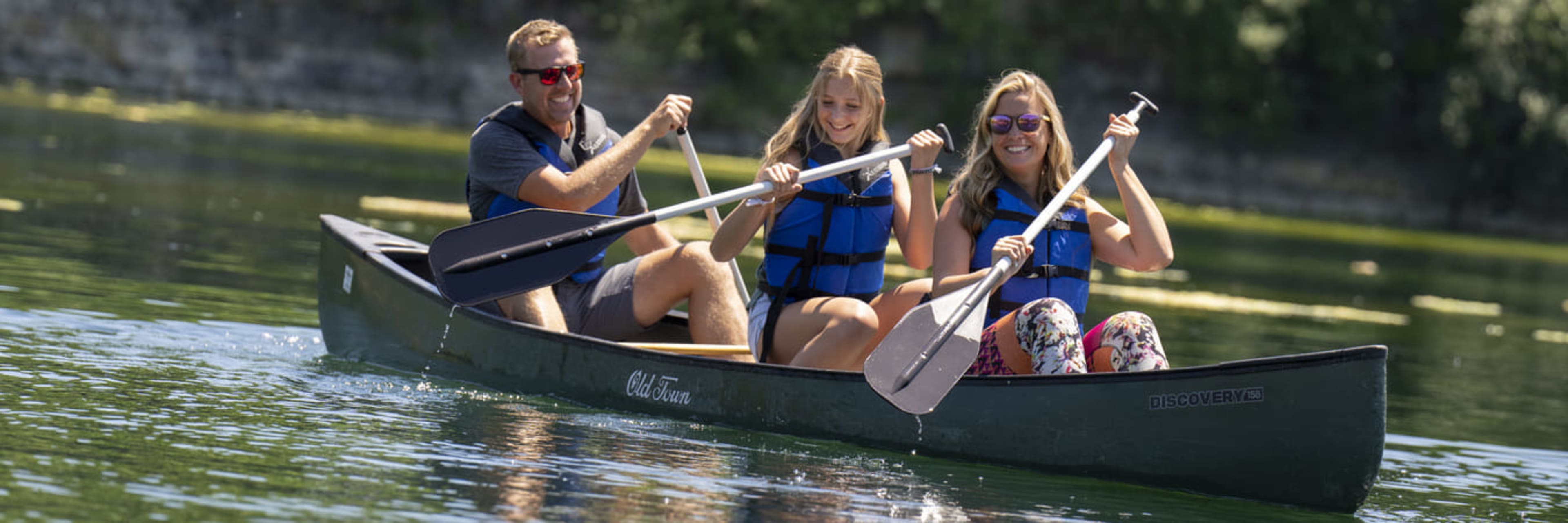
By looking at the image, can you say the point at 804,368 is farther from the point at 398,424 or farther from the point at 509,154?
the point at 509,154

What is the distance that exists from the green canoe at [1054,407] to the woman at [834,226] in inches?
8.1

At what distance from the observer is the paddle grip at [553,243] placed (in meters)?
7.18

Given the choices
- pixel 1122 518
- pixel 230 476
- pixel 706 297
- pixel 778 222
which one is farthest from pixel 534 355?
pixel 1122 518

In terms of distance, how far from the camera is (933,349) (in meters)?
6.25

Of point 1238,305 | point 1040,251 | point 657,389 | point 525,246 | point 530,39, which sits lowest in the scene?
point 657,389

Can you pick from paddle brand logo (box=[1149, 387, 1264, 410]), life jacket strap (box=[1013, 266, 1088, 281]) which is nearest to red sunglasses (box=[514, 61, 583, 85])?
life jacket strap (box=[1013, 266, 1088, 281])

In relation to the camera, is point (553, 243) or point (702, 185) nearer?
point (553, 243)

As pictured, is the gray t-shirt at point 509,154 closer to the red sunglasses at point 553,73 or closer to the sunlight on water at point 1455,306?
the red sunglasses at point 553,73

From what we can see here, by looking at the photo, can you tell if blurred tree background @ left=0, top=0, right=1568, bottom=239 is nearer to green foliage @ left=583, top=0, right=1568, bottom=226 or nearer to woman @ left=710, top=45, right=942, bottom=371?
green foliage @ left=583, top=0, right=1568, bottom=226

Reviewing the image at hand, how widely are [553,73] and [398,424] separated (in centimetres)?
156

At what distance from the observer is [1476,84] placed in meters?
48.3

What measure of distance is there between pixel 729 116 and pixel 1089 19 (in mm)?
10619

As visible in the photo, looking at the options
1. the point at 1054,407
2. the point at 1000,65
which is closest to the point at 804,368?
the point at 1054,407

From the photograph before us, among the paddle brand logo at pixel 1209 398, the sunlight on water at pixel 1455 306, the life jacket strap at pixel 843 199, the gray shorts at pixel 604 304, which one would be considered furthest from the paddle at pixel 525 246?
the sunlight on water at pixel 1455 306
